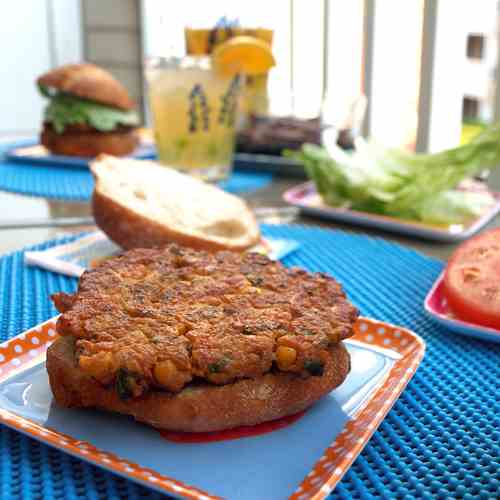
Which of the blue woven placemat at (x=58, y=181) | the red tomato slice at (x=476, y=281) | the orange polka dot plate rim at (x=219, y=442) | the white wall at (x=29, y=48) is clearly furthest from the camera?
the white wall at (x=29, y=48)

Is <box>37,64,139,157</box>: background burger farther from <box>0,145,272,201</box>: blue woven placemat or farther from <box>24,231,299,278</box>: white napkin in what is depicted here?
<box>24,231,299,278</box>: white napkin

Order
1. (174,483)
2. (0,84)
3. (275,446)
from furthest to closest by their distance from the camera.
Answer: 1. (0,84)
2. (275,446)
3. (174,483)

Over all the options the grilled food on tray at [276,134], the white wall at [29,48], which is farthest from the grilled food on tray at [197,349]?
the white wall at [29,48]

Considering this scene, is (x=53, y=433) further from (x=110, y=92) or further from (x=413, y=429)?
(x=110, y=92)

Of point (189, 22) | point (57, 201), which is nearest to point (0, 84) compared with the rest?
point (189, 22)

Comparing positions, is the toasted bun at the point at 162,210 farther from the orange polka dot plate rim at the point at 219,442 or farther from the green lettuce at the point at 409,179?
the orange polka dot plate rim at the point at 219,442

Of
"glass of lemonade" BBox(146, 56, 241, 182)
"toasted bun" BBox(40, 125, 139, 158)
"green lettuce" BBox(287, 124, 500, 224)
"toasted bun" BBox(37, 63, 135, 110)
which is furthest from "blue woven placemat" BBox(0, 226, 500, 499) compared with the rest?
"toasted bun" BBox(37, 63, 135, 110)
